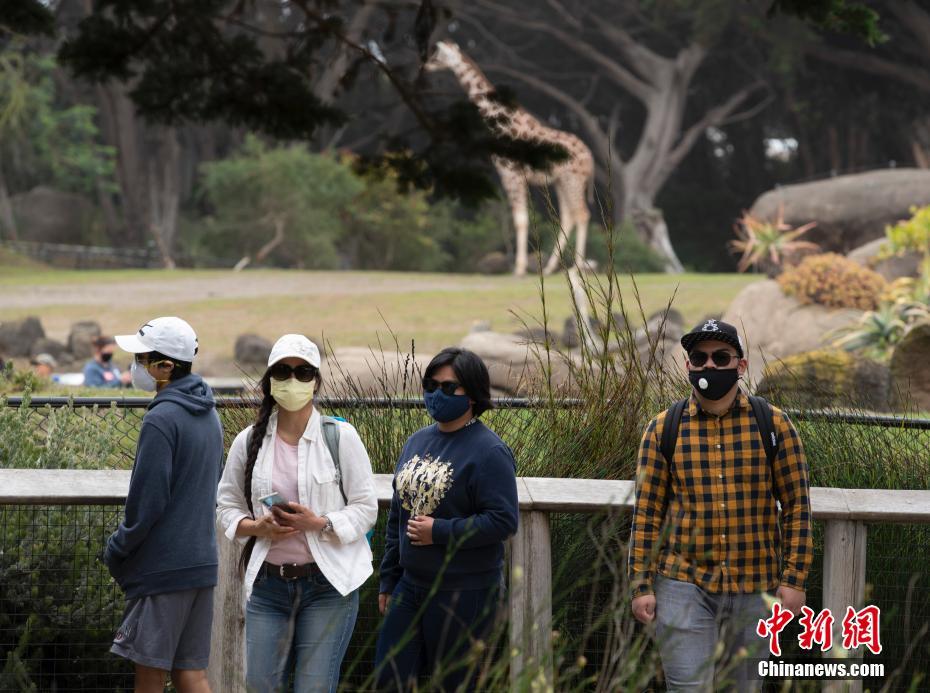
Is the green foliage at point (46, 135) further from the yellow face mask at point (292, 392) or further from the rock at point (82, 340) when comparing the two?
the yellow face mask at point (292, 392)

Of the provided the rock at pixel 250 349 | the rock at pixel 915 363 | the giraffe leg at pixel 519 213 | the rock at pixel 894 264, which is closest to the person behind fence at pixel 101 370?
the rock at pixel 250 349

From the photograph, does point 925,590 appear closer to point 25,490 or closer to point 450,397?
point 450,397

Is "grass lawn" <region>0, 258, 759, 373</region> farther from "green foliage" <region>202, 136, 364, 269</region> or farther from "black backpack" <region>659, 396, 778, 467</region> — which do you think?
"black backpack" <region>659, 396, 778, 467</region>

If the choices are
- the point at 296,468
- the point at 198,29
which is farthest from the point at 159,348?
the point at 198,29

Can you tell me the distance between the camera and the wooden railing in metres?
4.31

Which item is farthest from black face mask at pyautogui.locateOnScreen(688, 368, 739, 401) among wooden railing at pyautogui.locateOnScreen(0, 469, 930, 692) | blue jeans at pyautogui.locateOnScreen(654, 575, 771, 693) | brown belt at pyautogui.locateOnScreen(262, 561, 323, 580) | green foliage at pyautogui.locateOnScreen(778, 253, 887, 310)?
green foliage at pyautogui.locateOnScreen(778, 253, 887, 310)

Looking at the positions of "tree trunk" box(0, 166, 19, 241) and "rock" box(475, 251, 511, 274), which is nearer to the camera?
"rock" box(475, 251, 511, 274)

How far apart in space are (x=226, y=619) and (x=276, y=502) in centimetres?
69

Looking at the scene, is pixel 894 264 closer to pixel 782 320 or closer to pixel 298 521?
pixel 782 320

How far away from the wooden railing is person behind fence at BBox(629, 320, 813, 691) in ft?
0.72

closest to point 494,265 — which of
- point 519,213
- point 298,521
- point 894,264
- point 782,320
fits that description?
point 519,213

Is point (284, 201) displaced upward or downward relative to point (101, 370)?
upward

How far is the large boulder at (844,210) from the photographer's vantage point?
25.0 meters

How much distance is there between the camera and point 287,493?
419 centimetres
